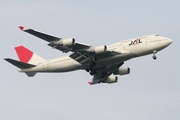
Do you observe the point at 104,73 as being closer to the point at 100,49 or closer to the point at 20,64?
the point at 100,49

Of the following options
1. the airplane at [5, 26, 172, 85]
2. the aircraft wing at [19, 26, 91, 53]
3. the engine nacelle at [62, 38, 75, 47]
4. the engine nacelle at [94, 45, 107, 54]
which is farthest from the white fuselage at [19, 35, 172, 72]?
the engine nacelle at [62, 38, 75, 47]

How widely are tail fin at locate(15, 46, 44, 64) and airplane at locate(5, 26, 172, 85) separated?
3.00ft

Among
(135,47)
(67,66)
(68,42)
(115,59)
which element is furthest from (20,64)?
(135,47)

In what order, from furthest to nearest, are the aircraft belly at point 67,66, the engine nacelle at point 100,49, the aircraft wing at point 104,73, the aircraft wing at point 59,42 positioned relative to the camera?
the aircraft wing at point 104,73 < the aircraft belly at point 67,66 < the engine nacelle at point 100,49 < the aircraft wing at point 59,42

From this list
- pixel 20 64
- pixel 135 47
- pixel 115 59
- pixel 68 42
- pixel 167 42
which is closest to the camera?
pixel 68 42

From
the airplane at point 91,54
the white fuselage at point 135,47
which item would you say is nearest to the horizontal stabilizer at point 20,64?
the airplane at point 91,54

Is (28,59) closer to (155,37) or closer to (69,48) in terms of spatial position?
(69,48)

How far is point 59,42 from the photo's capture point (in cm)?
6619

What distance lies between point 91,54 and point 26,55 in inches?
540

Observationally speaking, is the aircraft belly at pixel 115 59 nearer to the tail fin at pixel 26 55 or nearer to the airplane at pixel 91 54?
the airplane at pixel 91 54

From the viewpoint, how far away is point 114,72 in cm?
7756

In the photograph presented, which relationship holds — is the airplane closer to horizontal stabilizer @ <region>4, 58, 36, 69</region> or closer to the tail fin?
horizontal stabilizer @ <region>4, 58, 36, 69</region>

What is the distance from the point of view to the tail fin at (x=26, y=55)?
253ft

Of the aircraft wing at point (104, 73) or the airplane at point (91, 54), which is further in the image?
the aircraft wing at point (104, 73)
